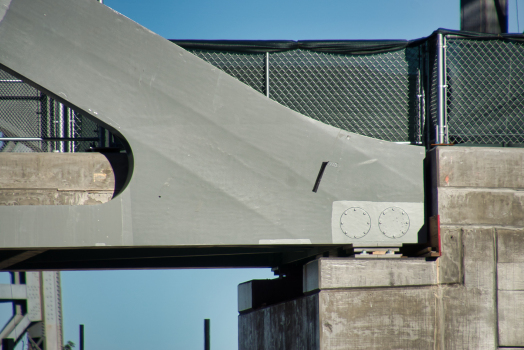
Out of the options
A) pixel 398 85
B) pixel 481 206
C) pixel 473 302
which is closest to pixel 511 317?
pixel 473 302

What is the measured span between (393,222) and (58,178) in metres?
4.55

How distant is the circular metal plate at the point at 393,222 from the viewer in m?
7.79

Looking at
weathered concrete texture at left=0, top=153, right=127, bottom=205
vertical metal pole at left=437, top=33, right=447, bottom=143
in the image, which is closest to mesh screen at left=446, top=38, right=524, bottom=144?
vertical metal pole at left=437, top=33, right=447, bottom=143

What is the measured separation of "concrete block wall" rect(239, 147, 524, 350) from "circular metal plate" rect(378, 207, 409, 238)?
1.28 ft

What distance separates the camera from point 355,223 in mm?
7715

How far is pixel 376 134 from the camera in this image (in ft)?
29.3

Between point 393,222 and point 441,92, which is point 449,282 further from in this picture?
point 441,92

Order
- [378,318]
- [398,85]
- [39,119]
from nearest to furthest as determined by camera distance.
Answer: [378,318]
[398,85]
[39,119]

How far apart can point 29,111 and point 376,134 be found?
19.7 ft

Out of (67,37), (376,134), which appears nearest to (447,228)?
(376,134)

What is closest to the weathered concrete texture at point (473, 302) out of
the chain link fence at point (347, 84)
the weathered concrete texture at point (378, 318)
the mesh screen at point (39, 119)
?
the weathered concrete texture at point (378, 318)

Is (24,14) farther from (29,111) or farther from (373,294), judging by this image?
(373,294)

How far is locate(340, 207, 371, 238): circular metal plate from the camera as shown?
7.69 metres

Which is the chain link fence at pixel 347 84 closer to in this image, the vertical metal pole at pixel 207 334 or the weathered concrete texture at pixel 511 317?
the weathered concrete texture at pixel 511 317
